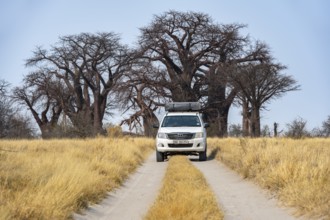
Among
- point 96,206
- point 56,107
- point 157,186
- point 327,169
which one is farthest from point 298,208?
point 56,107

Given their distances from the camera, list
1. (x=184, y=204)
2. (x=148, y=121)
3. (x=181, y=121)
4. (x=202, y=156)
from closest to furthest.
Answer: (x=184, y=204), (x=202, y=156), (x=181, y=121), (x=148, y=121)

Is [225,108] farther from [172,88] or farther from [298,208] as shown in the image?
[298,208]

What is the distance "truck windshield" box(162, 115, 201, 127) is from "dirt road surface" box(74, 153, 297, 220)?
25.8 ft

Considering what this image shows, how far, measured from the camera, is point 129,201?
10719 mm

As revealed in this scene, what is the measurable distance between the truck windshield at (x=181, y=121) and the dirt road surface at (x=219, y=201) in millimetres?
7858

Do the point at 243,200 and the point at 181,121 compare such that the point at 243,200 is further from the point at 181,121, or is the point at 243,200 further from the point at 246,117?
the point at 246,117

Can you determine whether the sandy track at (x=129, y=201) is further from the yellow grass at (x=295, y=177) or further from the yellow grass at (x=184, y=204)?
the yellow grass at (x=295, y=177)

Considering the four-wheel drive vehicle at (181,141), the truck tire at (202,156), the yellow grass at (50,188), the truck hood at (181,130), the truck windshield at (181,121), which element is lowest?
the yellow grass at (50,188)

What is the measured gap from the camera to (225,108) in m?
57.8

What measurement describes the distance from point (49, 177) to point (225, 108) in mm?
48093

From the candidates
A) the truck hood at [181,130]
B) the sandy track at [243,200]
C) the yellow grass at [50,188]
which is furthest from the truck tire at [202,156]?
the yellow grass at [50,188]

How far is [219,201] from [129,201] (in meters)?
1.85

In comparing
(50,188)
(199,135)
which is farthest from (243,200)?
(199,135)

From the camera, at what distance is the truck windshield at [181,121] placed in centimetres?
2307
